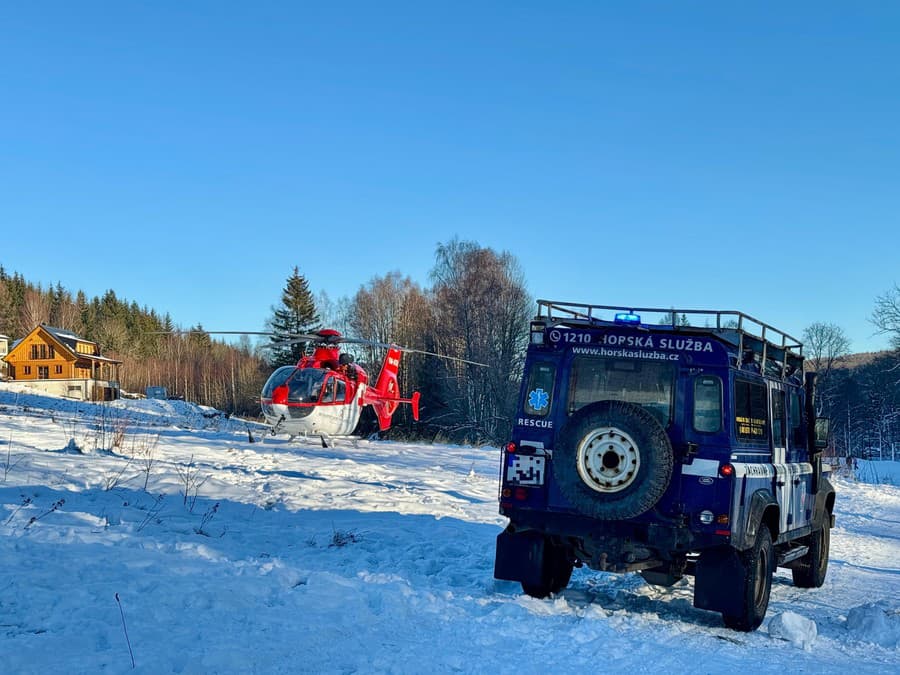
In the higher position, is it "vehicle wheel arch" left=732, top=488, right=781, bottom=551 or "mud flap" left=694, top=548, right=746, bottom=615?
"vehicle wheel arch" left=732, top=488, right=781, bottom=551

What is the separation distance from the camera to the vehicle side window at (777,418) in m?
8.03

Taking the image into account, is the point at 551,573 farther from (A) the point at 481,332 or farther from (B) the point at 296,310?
(B) the point at 296,310

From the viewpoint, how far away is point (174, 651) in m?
4.85

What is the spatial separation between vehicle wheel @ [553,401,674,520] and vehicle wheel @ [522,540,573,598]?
3.08 feet

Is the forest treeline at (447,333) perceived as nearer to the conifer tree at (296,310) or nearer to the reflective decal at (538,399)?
the conifer tree at (296,310)

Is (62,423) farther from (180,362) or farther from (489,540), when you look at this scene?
(180,362)

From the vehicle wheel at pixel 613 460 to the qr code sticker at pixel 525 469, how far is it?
42 centimetres

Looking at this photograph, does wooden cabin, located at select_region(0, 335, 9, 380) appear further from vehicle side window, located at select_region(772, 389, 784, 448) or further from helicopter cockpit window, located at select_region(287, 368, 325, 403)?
vehicle side window, located at select_region(772, 389, 784, 448)

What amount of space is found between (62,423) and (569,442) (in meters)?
18.9

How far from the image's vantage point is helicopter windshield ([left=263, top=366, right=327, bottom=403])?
2155cm

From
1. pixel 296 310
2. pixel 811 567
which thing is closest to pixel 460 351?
pixel 296 310

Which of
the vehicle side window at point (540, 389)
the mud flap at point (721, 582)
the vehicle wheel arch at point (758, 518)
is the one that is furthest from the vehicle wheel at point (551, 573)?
the vehicle wheel arch at point (758, 518)

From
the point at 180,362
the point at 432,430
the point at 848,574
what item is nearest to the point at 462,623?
the point at 848,574

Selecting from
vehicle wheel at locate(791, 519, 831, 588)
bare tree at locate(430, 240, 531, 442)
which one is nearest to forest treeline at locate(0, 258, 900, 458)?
bare tree at locate(430, 240, 531, 442)
